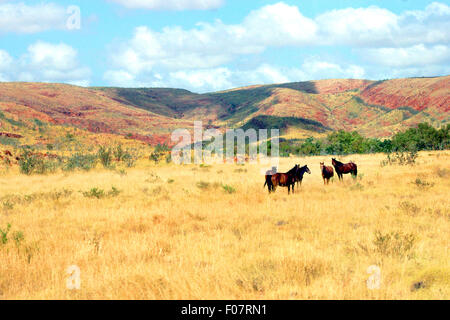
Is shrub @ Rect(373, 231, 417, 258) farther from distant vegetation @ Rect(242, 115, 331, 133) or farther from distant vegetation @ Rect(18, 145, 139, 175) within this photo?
distant vegetation @ Rect(242, 115, 331, 133)

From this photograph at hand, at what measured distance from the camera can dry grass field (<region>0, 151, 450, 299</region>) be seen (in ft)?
15.8

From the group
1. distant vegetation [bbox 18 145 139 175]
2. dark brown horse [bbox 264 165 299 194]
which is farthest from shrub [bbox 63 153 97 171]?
dark brown horse [bbox 264 165 299 194]

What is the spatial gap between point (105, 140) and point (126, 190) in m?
54.0

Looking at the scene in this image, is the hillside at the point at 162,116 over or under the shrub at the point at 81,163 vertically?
over

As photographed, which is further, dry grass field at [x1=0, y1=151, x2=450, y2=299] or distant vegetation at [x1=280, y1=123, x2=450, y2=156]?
distant vegetation at [x1=280, y1=123, x2=450, y2=156]

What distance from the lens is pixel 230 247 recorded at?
687 cm

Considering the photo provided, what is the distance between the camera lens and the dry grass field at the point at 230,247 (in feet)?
15.8

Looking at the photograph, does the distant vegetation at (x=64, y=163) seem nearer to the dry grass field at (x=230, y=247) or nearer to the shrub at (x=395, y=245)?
the dry grass field at (x=230, y=247)

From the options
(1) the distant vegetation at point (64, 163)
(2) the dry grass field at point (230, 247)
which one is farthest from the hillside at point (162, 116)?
(2) the dry grass field at point (230, 247)
